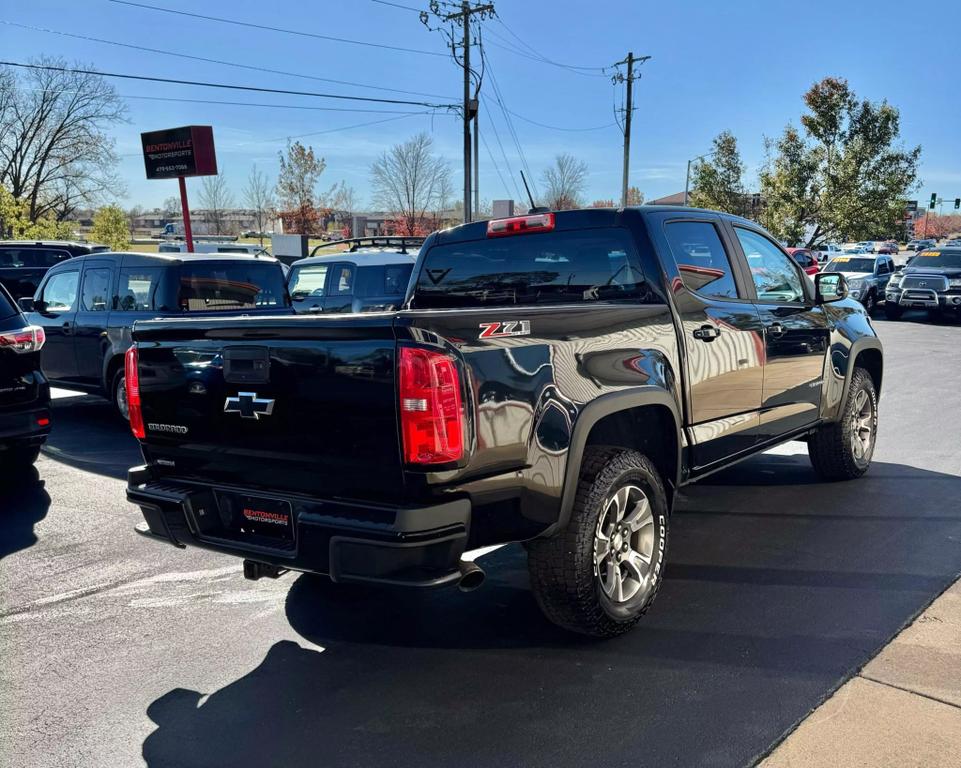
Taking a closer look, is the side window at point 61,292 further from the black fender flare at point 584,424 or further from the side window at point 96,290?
the black fender flare at point 584,424

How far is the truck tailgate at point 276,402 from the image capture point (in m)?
2.97

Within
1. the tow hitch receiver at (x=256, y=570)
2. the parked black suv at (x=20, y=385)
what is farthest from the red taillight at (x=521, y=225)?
the parked black suv at (x=20, y=385)

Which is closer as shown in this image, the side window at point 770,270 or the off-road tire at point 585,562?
the off-road tire at point 585,562

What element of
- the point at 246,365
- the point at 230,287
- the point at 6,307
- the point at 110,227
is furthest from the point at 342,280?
the point at 110,227

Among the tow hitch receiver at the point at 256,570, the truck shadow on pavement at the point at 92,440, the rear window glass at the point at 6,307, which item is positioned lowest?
the truck shadow on pavement at the point at 92,440

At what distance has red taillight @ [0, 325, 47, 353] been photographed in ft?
20.0

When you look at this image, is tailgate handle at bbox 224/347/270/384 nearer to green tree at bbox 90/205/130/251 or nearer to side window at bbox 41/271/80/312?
side window at bbox 41/271/80/312

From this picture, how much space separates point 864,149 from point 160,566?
39013 millimetres

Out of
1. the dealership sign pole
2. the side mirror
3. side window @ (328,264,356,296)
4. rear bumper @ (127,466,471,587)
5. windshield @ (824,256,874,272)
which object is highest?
the dealership sign pole

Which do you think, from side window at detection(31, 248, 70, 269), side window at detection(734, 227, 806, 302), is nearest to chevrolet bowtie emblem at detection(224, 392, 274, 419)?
side window at detection(734, 227, 806, 302)

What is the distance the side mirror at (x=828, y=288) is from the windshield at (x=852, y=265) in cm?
2123

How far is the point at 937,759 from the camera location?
2.78 m

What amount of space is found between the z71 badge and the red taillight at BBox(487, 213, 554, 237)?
1482mm

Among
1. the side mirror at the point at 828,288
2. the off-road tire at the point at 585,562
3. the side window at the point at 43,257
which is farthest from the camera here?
the side window at the point at 43,257
